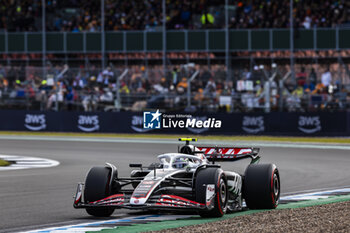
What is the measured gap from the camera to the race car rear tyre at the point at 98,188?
10.2 meters

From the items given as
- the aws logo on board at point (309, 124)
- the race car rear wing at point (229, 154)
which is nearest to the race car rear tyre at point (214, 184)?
the race car rear wing at point (229, 154)

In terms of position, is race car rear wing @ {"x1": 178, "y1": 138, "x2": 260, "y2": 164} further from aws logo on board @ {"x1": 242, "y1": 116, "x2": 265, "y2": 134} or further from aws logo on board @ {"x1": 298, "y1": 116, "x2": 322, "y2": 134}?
aws logo on board @ {"x1": 242, "y1": 116, "x2": 265, "y2": 134}

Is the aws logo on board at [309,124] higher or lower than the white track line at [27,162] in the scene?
higher

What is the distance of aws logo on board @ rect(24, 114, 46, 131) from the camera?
113 ft

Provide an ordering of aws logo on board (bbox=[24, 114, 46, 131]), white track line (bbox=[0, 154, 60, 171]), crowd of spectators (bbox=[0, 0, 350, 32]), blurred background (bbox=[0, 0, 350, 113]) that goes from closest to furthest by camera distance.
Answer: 1. white track line (bbox=[0, 154, 60, 171])
2. blurred background (bbox=[0, 0, 350, 113])
3. aws logo on board (bbox=[24, 114, 46, 131])
4. crowd of spectators (bbox=[0, 0, 350, 32])

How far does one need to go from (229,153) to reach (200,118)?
18.6 meters

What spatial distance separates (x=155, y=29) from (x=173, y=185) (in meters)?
32.1

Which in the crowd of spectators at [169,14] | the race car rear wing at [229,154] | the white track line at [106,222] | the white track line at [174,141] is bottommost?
the white track line at [106,222]

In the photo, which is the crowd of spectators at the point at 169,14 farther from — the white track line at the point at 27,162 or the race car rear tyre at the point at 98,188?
the race car rear tyre at the point at 98,188

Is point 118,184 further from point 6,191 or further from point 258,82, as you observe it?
point 258,82

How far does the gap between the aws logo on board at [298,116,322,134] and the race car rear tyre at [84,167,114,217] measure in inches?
804

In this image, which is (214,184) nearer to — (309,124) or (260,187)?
(260,187)

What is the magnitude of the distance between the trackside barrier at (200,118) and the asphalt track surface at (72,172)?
3769 mm

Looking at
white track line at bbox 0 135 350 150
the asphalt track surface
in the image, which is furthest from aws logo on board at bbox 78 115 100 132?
the asphalt track surface
